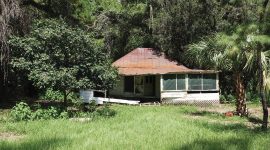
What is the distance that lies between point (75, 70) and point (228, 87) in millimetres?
18910

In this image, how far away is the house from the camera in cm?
3350

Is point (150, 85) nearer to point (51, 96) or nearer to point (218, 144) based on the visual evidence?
point (51, 96)

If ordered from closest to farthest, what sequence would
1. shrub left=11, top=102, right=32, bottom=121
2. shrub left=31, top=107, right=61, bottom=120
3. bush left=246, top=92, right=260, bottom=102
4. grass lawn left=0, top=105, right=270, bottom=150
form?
grass lawn left=0, top=105, right=270, bottom=150 < shrub left=11, top=102, right=32, bottom=121 < shrub left=31, top=107, right=61, bottom=120 < bush left=246, top=92, right=260, bottom=102

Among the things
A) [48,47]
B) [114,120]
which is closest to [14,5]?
[48,47]

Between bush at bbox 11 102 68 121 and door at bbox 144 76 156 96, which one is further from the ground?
door at bbox 144 76 156 96

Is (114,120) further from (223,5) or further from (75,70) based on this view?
(223,5)

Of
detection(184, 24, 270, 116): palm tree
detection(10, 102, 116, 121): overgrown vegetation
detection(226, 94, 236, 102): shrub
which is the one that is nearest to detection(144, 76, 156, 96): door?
detection(226, 94, 236, 102): shrub

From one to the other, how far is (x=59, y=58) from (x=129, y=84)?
15503 millimetres

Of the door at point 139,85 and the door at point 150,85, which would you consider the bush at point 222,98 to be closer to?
the door at point 150,85

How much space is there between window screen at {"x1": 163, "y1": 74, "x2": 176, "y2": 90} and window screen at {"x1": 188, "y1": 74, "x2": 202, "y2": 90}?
48.4 inches

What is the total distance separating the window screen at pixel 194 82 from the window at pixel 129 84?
5.12 m

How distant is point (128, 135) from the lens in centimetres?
1548

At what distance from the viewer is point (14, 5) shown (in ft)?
74.1

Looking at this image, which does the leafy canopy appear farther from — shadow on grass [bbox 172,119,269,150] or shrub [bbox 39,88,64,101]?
shrub [bbox 39,88,64,101]
